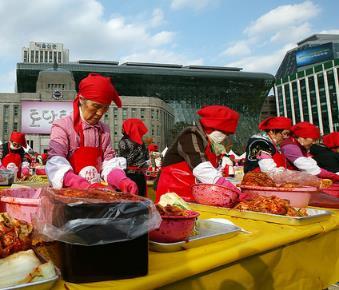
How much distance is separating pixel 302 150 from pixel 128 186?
270cm

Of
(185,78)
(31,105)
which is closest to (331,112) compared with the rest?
(185,78)

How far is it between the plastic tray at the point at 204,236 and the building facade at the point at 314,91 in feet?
248

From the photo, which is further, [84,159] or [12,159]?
[12,159]

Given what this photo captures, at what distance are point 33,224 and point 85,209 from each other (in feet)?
0.86

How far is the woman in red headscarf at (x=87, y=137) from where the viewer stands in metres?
1.77

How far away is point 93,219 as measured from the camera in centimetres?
87

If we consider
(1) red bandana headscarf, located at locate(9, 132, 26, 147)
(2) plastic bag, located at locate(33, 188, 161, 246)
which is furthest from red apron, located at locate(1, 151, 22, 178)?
(2) plastic bag, located at locate(33, 188, 161, 246)

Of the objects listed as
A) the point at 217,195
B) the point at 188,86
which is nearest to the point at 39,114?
the point at 217,195

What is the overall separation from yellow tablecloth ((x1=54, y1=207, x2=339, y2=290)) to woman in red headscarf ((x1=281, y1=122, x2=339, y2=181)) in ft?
4.63

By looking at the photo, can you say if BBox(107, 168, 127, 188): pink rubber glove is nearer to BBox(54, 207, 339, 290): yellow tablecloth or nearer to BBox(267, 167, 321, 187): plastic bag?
BBox(54, 207, 339, 290): yellow tablecloth

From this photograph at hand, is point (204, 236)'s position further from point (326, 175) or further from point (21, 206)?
point (326, 175)

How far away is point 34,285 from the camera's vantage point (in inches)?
29.9

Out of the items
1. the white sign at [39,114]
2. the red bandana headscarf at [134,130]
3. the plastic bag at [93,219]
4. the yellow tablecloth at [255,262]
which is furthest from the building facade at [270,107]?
the plastic bag at [93,219]

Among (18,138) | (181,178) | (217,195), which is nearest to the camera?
(217,195)
